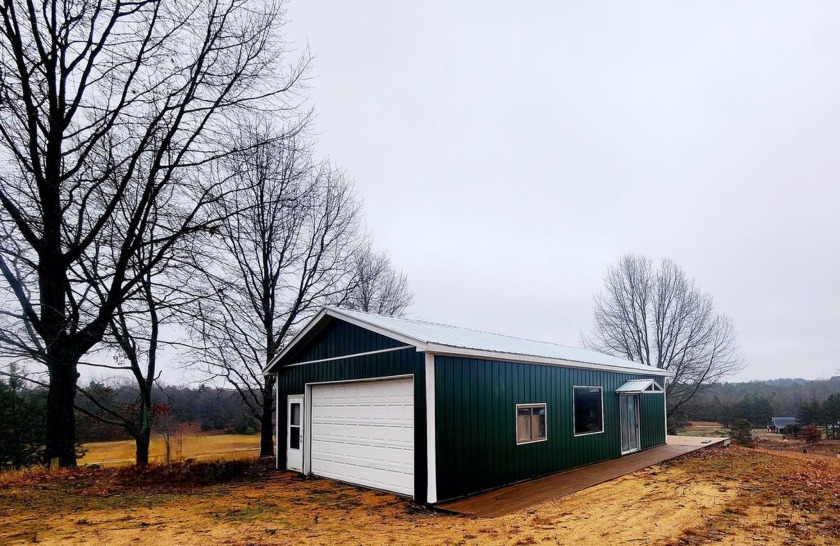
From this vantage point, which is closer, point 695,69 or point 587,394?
point 587,394

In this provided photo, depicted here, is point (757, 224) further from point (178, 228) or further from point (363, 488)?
point (178, 228)

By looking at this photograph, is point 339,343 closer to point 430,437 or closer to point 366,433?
point 366,433

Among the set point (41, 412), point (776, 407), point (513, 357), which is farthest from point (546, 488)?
point (776, 407)

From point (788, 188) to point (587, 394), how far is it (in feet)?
45.2

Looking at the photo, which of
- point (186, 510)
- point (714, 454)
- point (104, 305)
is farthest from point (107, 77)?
point (714, 454)

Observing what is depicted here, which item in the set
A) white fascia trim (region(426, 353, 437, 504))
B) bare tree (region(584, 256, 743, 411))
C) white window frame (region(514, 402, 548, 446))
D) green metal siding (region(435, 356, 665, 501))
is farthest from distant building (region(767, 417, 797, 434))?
white fascia trim (region(426, 353, 437, 504))

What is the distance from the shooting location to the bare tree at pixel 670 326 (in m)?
28.6

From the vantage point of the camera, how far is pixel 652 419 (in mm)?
16719

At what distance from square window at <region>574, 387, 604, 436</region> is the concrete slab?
907 mm

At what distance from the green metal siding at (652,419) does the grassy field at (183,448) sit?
46.8ft

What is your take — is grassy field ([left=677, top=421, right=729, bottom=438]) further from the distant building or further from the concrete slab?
the concrete slab

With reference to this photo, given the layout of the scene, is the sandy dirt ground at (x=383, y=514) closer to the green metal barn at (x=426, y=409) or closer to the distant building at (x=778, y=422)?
the green metal barn at (x=426, y=409)

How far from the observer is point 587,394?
12.9 metres

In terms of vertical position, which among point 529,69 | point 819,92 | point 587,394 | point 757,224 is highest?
point 529,69
